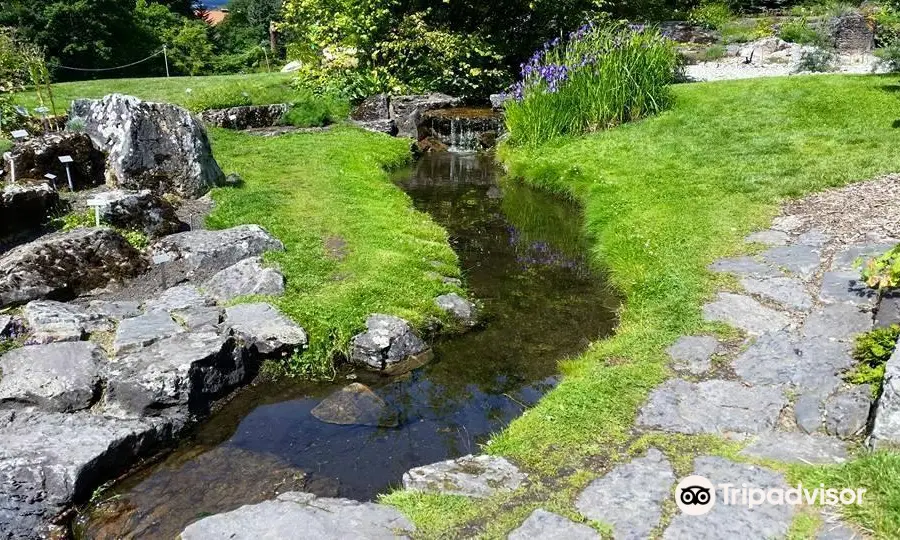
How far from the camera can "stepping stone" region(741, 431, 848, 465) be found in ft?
12.5

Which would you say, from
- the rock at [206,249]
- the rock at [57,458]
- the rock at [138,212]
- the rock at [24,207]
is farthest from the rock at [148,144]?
the rock at [57,458]

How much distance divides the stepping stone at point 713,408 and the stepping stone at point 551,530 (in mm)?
1123

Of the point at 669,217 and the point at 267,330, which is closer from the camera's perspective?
the point at 267,330

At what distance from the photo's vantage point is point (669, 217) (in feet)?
28.0

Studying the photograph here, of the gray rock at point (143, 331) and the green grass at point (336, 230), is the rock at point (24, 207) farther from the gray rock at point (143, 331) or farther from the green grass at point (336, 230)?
the gray rock at point (143, 331)

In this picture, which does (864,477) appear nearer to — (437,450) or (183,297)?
(437,450)

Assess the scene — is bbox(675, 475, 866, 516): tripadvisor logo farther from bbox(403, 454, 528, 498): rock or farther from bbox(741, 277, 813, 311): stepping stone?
bbox(741, 277, 813, 311): stepping stone

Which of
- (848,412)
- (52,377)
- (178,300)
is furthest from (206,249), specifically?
(848,412)

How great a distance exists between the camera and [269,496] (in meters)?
4.35

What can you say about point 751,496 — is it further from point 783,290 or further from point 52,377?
point 52,377

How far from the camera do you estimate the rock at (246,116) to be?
1595cm

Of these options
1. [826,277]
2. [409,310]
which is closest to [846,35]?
[826,277]

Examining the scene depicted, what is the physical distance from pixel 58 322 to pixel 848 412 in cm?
614

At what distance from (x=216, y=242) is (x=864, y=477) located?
657 cm
